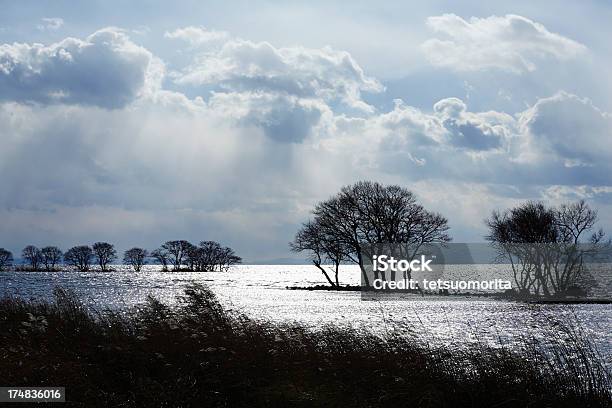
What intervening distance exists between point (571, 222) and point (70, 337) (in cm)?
6369

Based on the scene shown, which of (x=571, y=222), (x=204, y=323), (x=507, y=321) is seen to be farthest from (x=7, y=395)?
(x=571, y=222)

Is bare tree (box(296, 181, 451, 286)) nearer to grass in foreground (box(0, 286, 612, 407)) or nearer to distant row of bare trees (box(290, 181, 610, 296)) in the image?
distant row of bare trees (box(290, 181, 610, 296))

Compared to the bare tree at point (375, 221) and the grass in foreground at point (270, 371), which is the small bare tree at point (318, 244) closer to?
the bare tree at point (375, 221)

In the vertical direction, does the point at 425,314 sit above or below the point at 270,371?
below

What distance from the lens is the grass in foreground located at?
1143 centimetres

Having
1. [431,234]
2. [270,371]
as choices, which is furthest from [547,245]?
[270,371]

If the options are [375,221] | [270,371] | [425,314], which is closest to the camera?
[270,371]

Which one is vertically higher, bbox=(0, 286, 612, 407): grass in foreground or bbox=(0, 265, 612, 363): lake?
bbox=(0, 286, 612, 407): grass in foreground

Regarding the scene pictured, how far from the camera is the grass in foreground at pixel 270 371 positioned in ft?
37.5

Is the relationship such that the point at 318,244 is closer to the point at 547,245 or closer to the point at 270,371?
the point at 547,245

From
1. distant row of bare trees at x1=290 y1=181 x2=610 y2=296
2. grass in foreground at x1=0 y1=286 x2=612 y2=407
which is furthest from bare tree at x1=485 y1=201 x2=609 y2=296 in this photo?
grass in foreground at x1=0 y1=286 x2=612 y2=407

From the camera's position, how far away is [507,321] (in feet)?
121

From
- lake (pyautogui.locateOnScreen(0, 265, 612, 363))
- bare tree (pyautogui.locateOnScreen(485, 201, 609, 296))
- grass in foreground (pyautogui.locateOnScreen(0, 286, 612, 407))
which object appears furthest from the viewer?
bare tree (pyautogui.locateOnScreen(485, 201, 609, 296))

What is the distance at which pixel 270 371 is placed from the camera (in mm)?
13367
